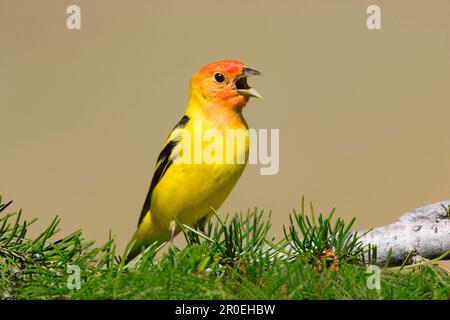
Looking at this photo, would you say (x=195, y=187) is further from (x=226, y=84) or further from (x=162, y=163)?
(x=226, y=84)

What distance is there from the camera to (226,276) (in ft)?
7.25

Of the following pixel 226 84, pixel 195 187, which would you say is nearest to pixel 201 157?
pixel 195 187

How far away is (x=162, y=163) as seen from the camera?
4.15 m

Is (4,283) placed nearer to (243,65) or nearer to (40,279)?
(40,279)

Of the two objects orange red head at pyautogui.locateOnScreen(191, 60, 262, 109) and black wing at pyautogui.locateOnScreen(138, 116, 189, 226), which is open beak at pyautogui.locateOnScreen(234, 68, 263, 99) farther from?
black wing at pyautogui.locateOnScreen(138, 116, 189, 226)

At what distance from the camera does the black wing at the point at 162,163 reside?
13.3 feet

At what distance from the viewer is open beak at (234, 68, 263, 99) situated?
13.1 ft

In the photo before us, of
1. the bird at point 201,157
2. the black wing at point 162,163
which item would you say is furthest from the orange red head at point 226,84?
the black wing at point 162,163

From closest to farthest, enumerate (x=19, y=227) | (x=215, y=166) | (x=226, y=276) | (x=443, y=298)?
(x=443, y=298)
(x=226, y=276)
(x=19, y=227)
(x=215, y=166)

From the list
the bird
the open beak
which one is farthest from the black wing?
the open beak

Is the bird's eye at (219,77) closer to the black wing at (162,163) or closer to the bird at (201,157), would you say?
the bird at (201,157)

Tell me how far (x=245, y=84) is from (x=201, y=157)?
69 centimetres

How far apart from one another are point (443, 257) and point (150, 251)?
3.72 feet
